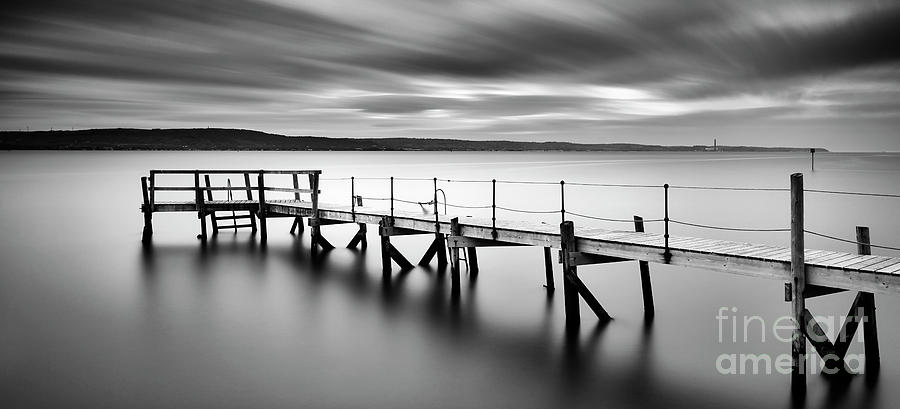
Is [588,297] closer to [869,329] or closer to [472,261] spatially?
[869,329]

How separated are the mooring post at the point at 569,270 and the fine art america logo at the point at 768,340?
233 centimetres

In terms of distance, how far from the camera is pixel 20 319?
12.1 metres

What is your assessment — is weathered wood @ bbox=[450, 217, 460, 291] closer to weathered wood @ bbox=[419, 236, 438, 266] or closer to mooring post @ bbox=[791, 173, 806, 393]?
weathered wood @ bbox=[419, 236, 438, 266]

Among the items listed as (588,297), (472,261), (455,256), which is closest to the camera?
(588,297)

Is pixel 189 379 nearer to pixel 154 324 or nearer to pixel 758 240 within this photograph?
pixel 154 324

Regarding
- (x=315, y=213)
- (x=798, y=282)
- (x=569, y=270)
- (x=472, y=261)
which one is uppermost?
(x=315, y=213)

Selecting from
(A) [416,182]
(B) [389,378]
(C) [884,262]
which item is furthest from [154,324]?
(A) [416,182]

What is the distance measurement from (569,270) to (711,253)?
238cm

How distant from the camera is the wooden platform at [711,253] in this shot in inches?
312

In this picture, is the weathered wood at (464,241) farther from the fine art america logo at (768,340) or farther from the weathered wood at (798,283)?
the weathered wood at (798,283)

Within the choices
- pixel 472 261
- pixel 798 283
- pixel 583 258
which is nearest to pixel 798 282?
pixel 798 283

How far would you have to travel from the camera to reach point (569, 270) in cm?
1095

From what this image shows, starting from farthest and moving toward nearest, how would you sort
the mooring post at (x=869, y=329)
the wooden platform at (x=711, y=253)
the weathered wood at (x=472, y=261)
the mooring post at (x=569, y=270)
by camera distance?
the weathered wood at (x=472, y=261) < the mooring post at (x=569, y=270) < the mooring post at (x=869, y=329) < the wooden platform at (x=711, y=253)

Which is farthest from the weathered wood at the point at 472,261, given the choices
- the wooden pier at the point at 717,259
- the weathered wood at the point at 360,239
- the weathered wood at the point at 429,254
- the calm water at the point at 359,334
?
the weathered wood at the point at 360,239
